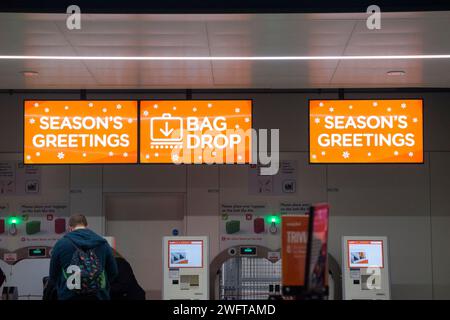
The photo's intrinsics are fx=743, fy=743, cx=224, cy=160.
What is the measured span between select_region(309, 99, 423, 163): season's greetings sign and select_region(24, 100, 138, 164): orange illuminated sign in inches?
75.9

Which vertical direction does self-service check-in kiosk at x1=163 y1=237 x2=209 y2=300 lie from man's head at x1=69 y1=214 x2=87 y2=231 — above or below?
below

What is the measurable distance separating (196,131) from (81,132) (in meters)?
1.21

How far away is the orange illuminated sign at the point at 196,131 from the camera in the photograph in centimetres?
775

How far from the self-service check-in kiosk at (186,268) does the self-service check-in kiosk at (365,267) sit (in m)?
1.66

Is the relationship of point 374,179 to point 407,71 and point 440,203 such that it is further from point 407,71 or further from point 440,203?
point 407,71

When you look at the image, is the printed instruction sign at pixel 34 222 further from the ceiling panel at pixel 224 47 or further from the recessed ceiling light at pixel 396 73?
the recessed ceiling light at pixel 396 73

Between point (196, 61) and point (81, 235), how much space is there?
2.33 m

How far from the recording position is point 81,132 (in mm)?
7797

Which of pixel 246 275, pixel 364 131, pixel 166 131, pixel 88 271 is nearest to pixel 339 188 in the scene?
pixel 246 275

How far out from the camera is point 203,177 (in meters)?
9.48

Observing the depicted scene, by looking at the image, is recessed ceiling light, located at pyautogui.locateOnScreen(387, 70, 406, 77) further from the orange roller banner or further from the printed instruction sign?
the printed instruction sign

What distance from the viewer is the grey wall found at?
370 inches

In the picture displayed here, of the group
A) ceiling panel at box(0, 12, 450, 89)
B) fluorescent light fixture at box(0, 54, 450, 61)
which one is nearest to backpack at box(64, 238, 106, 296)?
ceiling panel at box(0, 12, 450, 89)
